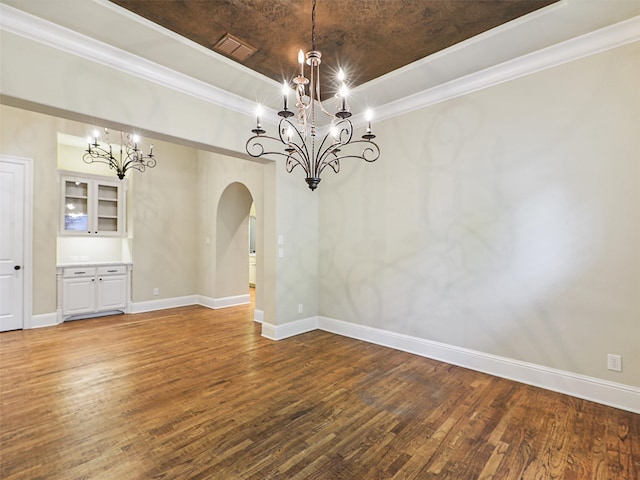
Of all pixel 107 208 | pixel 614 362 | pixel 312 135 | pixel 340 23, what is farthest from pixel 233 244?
pixel 614 362

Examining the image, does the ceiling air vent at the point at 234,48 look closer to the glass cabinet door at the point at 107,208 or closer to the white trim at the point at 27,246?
the white trim at the point at 27,246

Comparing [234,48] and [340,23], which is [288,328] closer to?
[234,48]

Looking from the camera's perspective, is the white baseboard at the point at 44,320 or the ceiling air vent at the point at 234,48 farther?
the white baseboard at the point at 44,320

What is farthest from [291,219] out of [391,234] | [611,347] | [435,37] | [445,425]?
[611,347]

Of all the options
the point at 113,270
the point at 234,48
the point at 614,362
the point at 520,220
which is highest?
the point at 234,48

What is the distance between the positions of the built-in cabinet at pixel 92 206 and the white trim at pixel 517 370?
16.2 ft

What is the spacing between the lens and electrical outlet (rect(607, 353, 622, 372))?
263 centimetres

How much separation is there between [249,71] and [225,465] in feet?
11.2

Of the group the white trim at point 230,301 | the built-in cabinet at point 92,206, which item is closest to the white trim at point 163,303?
the white trim at point 230,301

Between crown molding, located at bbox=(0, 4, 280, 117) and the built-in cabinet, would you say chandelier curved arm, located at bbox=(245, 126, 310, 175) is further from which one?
the built-in cabinet

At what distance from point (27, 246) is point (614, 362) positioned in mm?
7307

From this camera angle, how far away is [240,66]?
3.20 m

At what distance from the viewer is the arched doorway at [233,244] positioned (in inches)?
251

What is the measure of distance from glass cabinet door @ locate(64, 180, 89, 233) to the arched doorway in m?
2.27
